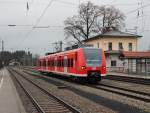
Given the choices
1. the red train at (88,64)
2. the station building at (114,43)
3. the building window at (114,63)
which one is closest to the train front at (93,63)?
the red train at (88,64)

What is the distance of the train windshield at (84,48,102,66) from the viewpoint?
29.4 meters

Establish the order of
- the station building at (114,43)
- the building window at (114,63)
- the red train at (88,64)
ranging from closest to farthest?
the red train at (88,64), the building window at (114,63), the station building at (114,43)

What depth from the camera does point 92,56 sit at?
29.6 meters

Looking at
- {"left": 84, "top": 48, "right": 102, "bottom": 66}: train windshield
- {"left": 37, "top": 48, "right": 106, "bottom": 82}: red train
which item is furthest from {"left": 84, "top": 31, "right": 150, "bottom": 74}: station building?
{"left": 84, "top": 48, "right": 102, "bottom": 66}: train windshield

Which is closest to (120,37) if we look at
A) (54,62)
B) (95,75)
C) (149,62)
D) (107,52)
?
(107,52)

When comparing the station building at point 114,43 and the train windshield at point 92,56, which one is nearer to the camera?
the train windshield at point 92,56

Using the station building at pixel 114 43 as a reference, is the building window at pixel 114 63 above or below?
below

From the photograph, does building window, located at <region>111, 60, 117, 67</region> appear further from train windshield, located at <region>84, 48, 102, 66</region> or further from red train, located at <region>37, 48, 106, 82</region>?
train windshield, located at <region>84, 48, 102, 66</region>

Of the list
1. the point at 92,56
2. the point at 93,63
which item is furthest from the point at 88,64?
the point at 92,56

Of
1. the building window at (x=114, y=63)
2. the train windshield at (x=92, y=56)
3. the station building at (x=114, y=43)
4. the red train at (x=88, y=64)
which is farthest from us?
the station building at (x=114, y=43)

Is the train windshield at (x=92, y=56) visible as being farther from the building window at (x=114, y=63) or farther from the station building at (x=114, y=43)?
the building window at (x=114, y=63)

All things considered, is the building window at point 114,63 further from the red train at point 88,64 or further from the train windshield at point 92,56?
the train windshield at point 92,56

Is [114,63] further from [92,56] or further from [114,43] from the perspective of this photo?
[92,56]

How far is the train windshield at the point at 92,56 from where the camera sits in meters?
29.4
